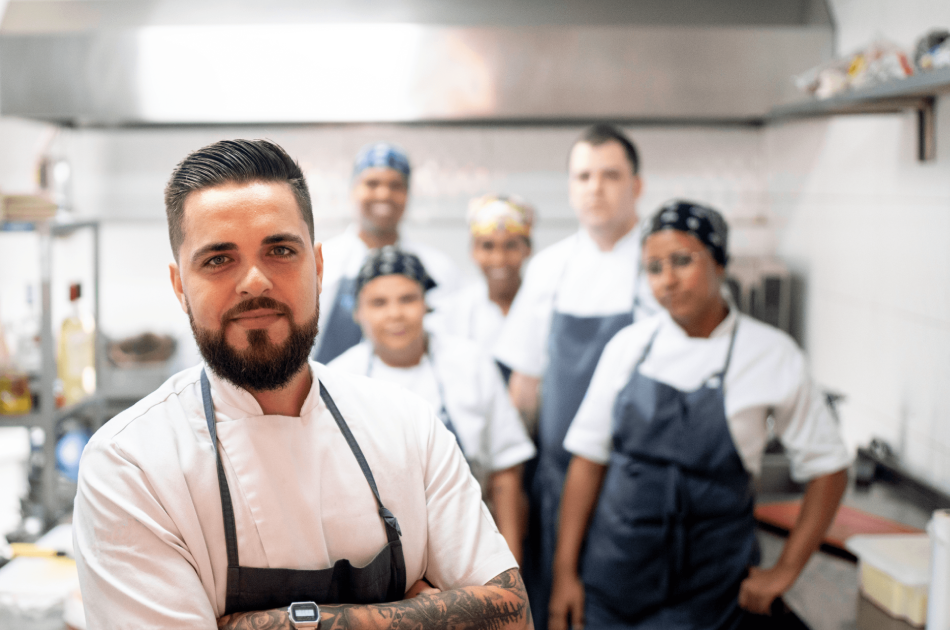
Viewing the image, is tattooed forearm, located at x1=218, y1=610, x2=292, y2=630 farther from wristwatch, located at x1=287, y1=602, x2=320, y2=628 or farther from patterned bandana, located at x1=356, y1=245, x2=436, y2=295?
patterned bandana, located at x1=356, y1=245, x2=436, y2=295

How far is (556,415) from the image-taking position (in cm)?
198

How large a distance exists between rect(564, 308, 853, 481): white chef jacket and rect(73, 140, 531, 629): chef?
2.38 ft

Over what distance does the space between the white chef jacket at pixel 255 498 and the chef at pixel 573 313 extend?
978mm

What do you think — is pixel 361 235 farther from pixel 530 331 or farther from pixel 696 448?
pixel 696 448

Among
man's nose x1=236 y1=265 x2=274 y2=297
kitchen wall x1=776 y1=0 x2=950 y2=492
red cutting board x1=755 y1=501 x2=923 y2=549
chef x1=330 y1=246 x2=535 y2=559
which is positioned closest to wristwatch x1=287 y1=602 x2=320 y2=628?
man's nose x1=236 y1=265 x2=274 y2=297

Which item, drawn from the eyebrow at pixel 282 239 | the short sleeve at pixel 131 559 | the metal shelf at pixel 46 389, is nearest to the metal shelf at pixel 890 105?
the eyebrow at pixel 282 239

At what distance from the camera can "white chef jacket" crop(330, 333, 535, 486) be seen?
5.58 ft

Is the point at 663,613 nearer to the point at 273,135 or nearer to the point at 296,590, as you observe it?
the point at 296,590

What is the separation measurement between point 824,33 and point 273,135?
204cm

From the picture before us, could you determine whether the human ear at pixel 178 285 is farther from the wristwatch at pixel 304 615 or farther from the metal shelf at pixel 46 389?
the metal shelf at pixel 46 389

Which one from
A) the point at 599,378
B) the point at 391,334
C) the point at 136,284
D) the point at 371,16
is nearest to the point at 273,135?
the point at 371,16

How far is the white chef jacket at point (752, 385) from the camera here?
1.52 meters

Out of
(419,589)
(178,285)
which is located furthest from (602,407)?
(178,285)

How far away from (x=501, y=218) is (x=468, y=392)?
0.63 m
